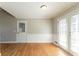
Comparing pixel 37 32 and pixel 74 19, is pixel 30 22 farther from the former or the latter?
pixel 74 19

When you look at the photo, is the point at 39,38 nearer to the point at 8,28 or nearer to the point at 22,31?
the point at 22,31

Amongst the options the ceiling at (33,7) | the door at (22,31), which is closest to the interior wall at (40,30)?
the door at (22,31)

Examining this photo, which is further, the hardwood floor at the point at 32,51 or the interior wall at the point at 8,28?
the interior wall at the point at 8,28

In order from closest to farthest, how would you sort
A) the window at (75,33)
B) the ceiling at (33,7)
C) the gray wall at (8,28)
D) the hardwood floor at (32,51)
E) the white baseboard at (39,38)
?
the ceiling at (33,7), the window at (75,33), the hardwood floor at (32,51), the gray wall at (8,28), the white baseboard at (39,38)

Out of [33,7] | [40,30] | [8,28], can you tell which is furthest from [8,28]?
[33,7]

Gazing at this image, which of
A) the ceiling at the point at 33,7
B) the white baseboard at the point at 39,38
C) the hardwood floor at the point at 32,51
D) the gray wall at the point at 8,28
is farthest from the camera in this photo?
the white baseboard at the point at 39,38

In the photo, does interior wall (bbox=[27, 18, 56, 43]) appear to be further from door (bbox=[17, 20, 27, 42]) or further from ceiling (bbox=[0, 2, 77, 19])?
ceiling (bbox=[0, 2, 77, 19])

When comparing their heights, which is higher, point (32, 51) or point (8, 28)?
point (8, 28)

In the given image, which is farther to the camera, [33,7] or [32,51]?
[32,51]

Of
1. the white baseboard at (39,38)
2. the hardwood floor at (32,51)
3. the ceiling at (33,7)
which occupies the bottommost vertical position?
the hardwood floor at (32,51)

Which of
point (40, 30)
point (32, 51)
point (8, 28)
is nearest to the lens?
point (32, 51)

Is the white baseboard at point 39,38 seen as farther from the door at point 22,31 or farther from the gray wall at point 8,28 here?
the gray wall at point 8,28

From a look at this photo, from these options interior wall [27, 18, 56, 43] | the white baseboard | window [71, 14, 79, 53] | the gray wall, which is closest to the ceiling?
window [71, 14, 79, 53]

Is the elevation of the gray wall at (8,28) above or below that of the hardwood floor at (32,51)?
above
